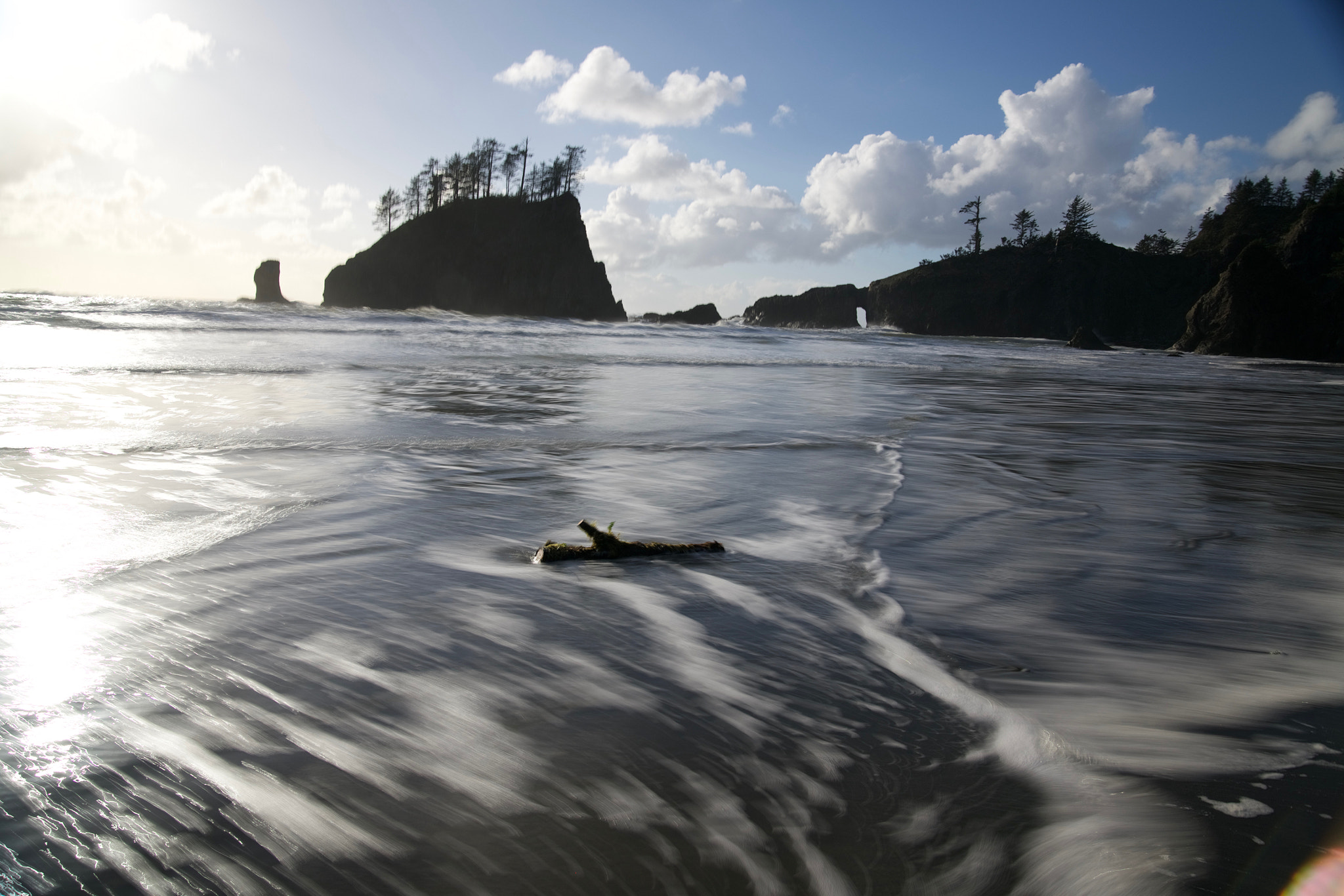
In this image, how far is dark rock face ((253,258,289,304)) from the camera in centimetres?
6956

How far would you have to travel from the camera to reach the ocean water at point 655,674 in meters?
1.37

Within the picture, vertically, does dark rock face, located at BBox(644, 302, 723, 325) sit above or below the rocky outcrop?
above

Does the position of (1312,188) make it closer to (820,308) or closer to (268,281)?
(820,308)

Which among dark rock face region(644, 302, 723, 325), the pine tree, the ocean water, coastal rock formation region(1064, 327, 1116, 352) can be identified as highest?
the pine tree

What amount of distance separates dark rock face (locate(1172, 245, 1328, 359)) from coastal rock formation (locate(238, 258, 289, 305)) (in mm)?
76730

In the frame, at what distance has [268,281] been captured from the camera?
69875 millimetres

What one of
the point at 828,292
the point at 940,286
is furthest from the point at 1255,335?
the point at 828,292

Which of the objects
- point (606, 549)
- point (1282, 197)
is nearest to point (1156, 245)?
point (1282, 197)

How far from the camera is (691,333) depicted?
113 feet

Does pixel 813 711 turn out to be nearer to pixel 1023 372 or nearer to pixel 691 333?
pixel 1023 372

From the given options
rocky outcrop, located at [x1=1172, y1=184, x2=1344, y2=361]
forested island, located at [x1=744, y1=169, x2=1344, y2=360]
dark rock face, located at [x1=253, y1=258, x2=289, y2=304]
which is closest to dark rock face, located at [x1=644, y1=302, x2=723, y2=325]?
forested island, located at [x1=744, y1=169, x2=1344, y2=360]

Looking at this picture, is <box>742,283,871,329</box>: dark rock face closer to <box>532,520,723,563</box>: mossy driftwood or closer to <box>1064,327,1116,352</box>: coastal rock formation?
<box>1064,327,1116,352</box>: coastal rock formation

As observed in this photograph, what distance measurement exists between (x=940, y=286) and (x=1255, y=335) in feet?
123

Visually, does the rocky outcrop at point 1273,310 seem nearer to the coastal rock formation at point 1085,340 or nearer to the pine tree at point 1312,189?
the coastal rock formation at point 1085,340
